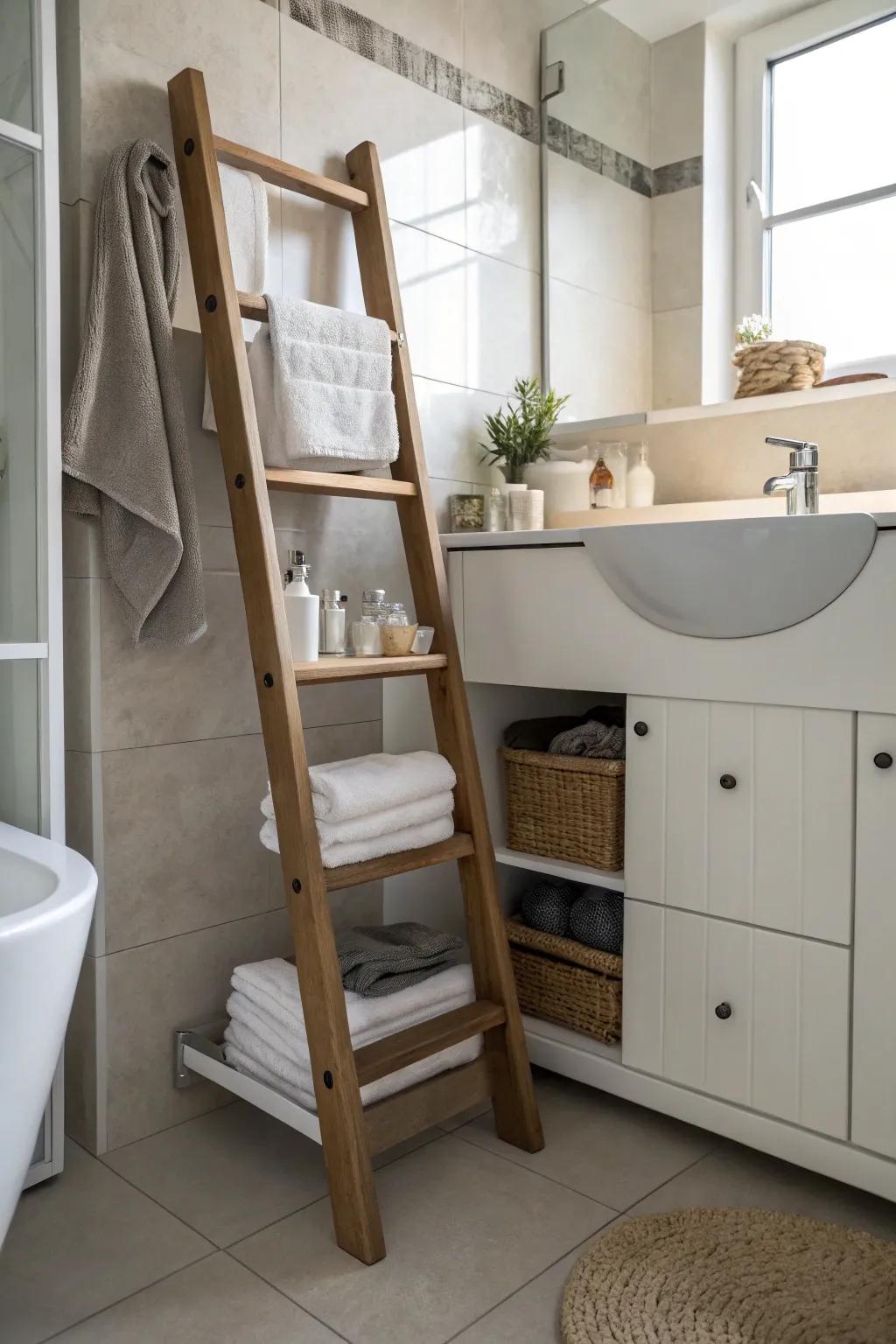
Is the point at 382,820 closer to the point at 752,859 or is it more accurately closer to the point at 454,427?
the point at 752,859

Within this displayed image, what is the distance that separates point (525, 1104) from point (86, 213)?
4.96 ft

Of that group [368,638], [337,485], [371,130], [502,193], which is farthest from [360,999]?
[502,193]

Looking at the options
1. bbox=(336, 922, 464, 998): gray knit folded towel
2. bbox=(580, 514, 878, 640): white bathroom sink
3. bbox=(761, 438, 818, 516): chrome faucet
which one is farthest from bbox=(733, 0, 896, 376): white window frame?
bbox=(336, 922, 464, 998): gray knit folded towel

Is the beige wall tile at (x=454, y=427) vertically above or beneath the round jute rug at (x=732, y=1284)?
above

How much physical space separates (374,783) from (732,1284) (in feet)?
2.57

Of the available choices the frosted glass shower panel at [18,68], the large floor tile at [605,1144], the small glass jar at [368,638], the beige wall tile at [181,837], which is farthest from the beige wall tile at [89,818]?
the frosted glass shower panel at [18,68]

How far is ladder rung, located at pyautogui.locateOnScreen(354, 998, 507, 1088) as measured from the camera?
1.43 m

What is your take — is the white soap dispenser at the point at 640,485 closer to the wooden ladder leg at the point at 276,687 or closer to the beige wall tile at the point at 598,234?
the beige wall tile at the point at 598,234

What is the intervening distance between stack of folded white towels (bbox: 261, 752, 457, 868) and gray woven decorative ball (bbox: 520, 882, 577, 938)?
372mm

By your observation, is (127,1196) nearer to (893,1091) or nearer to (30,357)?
(893,1091)

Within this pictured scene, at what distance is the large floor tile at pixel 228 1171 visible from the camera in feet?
4.82

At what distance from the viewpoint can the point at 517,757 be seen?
1.90 m

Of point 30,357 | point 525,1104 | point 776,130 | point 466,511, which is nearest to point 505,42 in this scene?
point 776,130

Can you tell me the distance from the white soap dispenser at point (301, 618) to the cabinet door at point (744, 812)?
507 millimetres
